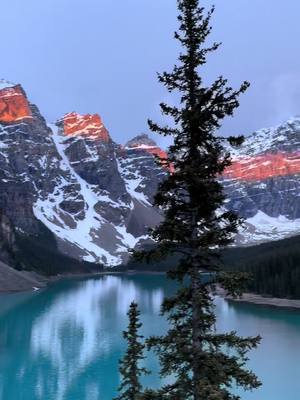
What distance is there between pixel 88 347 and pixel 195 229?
75.0 meters

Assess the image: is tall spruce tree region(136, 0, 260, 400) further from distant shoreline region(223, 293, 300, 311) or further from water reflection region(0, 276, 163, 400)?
distant shoreline region(223, 293, 300, 311)

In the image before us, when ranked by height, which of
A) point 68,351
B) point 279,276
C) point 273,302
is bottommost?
point 68,351

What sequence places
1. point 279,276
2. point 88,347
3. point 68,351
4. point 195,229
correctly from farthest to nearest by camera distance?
point 279,276, point 88,347, point 68,351, point 195,229

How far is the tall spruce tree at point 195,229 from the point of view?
15.0 m

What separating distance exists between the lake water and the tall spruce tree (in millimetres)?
41173

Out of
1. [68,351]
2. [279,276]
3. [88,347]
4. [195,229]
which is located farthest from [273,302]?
[195,229]

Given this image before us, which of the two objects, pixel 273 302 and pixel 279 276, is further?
pixel 279 276

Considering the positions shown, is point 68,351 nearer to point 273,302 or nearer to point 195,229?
point 273,302

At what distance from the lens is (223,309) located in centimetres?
13425

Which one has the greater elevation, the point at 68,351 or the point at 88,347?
the point at 88,347

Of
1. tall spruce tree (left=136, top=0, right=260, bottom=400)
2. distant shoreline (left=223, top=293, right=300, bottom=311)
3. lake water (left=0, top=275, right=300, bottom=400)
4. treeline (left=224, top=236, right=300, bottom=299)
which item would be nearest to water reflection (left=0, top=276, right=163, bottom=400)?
lake water (left=0, top=275, right=300, bottom=400)

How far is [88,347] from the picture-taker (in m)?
86.7

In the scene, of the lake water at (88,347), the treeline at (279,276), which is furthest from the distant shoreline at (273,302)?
the lake water at (88,347)

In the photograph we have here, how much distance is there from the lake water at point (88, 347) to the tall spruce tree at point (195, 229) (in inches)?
1621
